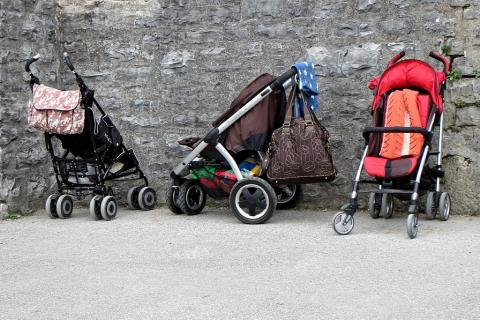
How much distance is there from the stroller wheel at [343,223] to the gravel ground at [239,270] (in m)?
0.06

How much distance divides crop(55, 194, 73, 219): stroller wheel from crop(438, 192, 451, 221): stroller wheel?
323 centimetres

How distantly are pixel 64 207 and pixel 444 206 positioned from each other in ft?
10.7

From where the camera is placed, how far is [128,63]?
689 centimetres

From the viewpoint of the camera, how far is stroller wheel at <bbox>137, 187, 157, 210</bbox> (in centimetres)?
662

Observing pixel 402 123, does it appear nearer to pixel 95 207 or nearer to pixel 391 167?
pixel 391 167

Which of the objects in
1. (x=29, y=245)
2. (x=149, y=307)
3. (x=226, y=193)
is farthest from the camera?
(x=226, y=193)

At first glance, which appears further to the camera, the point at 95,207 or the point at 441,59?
the point at 95,207

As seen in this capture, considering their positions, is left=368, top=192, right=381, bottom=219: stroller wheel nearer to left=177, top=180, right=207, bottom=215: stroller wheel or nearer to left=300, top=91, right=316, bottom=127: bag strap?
left=300, top=91, right=316, bottom=127: bag strap

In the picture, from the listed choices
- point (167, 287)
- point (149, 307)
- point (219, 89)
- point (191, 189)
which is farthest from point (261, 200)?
point (149, 307)

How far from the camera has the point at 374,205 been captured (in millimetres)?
5812

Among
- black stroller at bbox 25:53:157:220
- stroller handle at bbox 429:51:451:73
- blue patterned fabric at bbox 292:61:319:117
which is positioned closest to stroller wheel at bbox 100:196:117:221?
black stroller at bbox 25:53:157:220

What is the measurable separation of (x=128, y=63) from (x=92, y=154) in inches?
42.2

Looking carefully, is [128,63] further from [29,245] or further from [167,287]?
[167,287]

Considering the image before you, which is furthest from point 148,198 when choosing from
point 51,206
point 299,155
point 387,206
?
point 387,206
